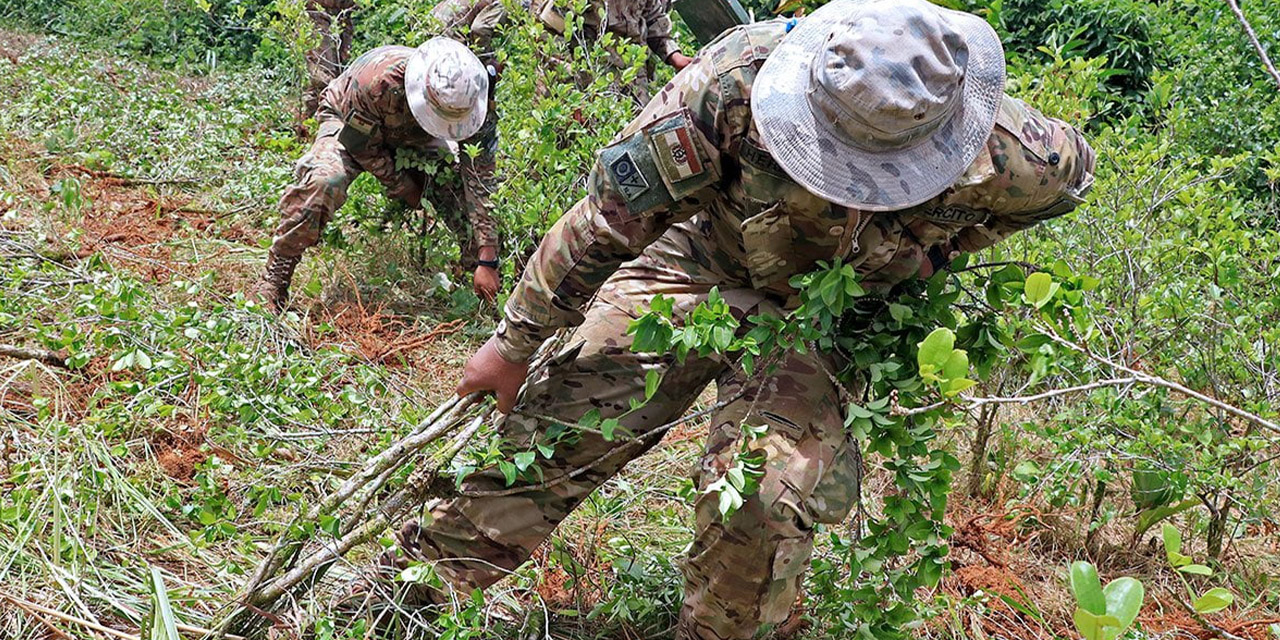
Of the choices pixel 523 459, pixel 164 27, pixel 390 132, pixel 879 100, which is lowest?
pixel 164 27

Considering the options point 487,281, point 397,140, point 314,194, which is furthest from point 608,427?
point 397,140

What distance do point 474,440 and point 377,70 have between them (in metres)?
2.43

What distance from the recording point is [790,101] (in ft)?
6.63

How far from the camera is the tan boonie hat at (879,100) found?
1927 mm

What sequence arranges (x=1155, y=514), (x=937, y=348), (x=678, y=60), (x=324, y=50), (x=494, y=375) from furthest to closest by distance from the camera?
(x=324, y=50)
(x=678, y=60)
(x=1155, y=514)
(x=494, y=375)
(x=937, y=348)

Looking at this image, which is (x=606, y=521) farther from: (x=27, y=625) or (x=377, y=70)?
(x=377, y=70)

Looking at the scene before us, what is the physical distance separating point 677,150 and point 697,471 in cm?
82

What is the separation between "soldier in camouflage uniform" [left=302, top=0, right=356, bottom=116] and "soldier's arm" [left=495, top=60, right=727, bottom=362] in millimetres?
4666

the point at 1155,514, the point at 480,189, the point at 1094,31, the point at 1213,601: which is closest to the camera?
the point at 1213,601

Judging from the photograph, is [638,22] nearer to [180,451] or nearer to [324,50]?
[324,50]

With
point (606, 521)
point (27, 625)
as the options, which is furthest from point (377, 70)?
point (27, 625)

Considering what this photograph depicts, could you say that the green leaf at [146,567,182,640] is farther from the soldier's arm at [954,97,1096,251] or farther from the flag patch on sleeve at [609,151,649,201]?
the soldier's arm at [954,97,1096,251]

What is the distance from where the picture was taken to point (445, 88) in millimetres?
4195

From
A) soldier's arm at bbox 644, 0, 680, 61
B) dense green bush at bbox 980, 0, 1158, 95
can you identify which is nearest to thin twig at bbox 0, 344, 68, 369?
soldier's arm at bbox 644, 0, 680, 61
